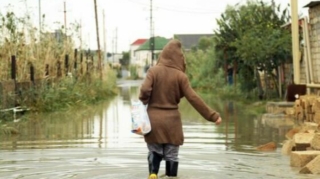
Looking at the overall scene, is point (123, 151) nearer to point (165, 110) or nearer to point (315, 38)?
point (165, 110)

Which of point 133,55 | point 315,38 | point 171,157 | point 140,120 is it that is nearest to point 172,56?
point 140,120

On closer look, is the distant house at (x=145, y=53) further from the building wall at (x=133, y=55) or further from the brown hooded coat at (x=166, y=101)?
the brown hooded coat at (x=166, y=101)

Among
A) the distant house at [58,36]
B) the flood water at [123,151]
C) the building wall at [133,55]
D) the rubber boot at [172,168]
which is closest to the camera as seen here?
the rubber boot at [172,168]

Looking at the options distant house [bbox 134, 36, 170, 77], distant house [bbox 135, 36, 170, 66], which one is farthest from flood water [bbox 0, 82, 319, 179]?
distant house [bbox 135, 36, 170, 66]

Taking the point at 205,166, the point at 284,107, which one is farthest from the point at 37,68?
the point at 205,166

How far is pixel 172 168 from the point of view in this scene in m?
9.12

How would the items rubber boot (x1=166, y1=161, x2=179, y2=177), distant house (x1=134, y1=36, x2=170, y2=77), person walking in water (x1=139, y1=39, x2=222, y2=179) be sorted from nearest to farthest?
person walking in water (x1=139, y1=39, x2=222, y2=179) < rubber boot (x1=166, y1=161, x2=179, y2=177) < distant house (x1=134, y1=36, x2=170, y2=77)

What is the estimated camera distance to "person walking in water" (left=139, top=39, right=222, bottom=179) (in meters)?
8.93

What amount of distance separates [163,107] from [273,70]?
23.4m

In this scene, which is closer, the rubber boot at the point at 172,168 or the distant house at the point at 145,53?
the rubber boot at the point at 172,168

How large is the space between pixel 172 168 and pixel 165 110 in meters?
0.73

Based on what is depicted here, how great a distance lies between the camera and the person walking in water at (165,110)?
29.3ft

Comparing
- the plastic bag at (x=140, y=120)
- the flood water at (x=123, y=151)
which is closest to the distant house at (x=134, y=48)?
the flood water at (x=123, y=151)

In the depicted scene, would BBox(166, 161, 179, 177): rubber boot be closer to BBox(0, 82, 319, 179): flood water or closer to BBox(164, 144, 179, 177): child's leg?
BBox(164, 144, 179, 177): child's leg
